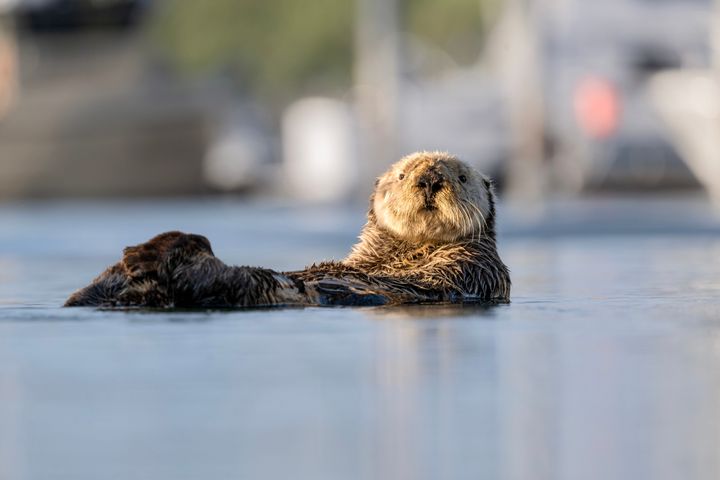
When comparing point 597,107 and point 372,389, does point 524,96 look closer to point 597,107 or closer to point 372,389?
point 597,107

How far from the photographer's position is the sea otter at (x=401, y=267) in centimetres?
706

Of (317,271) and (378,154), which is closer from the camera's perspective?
(317,271)

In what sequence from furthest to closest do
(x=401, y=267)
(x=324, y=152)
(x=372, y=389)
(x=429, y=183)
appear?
(x=324, y=152) < (x=401, y=267) < (x=429, y=183) < (x=372, y=389)

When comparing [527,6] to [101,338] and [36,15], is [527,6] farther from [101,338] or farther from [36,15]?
[101,338]

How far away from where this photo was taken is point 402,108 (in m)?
31.7

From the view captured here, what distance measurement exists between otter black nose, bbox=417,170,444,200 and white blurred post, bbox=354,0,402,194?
2231 cm

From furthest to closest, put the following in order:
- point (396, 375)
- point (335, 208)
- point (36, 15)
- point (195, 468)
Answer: point (36, 15) → point (335, 208) → point (396, 375) → point (195, 468)

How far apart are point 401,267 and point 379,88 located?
25015 mm

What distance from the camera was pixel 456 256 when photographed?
7.82 meters

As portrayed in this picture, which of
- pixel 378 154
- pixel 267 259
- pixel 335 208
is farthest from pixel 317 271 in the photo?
pixel 378 154

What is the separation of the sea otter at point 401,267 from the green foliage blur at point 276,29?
3538cm

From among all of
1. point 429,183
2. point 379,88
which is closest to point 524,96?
point 379,88

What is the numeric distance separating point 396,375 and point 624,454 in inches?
55.6

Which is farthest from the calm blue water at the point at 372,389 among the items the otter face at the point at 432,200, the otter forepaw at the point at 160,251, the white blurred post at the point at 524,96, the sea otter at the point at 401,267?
the white blurred post at the point at 524,96
